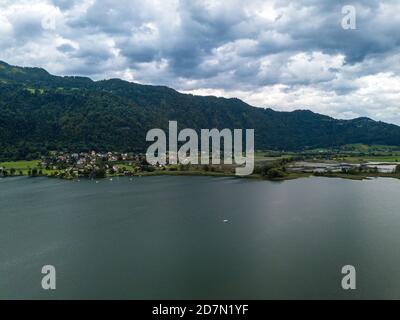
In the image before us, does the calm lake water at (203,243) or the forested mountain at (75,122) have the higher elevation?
the forested mountain at (75,122)

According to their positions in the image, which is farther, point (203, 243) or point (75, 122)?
point (75, 122)

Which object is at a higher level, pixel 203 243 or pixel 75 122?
pixel 75 122

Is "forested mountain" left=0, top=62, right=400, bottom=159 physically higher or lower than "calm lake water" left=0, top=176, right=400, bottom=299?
higher

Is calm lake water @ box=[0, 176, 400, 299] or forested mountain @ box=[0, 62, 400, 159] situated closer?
calm lake water @ box=[0, 176, 400, 299]

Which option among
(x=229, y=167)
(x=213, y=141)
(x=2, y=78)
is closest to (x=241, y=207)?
(x=229, y=167)

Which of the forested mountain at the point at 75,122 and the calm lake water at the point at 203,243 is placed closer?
the calm lake water at the point at 203,243
